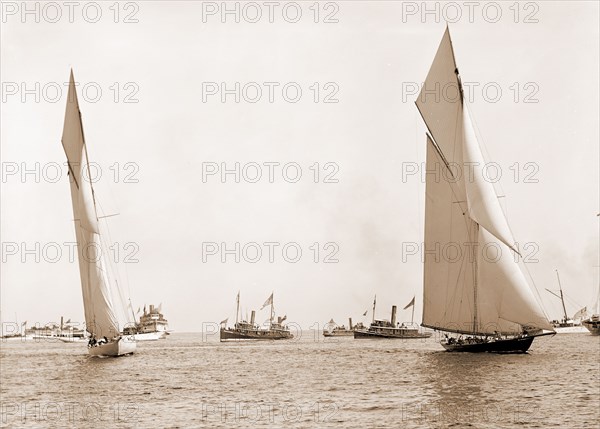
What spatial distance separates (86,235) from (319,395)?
3293 cm

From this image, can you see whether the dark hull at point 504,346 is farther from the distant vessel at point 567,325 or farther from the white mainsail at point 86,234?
the distant vessel at point 567,325

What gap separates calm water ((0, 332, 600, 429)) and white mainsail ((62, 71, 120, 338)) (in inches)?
168

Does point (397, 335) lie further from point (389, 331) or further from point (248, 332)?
point (248, 332)

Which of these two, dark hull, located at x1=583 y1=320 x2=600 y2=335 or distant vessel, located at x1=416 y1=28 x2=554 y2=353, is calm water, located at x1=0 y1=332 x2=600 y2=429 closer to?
distant vessel, located at x1=416 y1=28 x2=554 y2=353

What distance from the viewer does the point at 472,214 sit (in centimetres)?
6600

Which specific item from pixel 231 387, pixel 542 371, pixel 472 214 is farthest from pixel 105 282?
pixel 542 371

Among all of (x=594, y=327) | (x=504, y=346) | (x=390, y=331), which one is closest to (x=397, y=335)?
(x=390, y=331)

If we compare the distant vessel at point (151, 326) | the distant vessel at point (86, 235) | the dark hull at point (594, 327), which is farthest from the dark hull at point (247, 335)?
the distant vessel at point (86, 235)

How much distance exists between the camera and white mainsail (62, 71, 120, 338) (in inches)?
2768

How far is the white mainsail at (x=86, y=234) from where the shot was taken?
70312 mm

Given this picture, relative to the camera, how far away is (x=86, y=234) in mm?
71250

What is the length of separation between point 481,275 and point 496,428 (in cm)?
3387

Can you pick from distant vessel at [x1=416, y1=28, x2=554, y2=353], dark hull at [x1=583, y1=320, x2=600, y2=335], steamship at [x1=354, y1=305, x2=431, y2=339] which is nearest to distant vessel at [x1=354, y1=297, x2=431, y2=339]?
steamship at [x1=354, y1=305, x2=431, y2=339]

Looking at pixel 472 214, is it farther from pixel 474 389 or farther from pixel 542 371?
pixel 474 389
